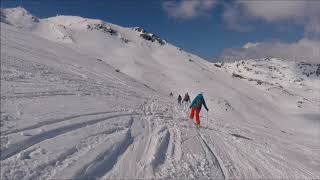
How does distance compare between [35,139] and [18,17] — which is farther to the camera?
[18,17]

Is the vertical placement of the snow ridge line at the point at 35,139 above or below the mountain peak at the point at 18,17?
below

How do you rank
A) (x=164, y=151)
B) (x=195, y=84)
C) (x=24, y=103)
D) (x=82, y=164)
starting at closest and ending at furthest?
(x=82, y=164)
(x=164, y=151)
(x=24, y=103)
(x=195, y=84)

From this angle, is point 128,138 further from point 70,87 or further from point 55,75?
point 55,75

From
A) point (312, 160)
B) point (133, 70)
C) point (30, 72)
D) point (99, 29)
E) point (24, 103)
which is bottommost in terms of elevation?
point (312, 160)

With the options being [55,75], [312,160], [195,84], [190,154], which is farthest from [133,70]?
[190,154]

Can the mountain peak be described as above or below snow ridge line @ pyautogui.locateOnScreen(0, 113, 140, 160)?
above

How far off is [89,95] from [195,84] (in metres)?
73.0

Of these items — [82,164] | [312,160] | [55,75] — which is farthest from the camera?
[55,75]

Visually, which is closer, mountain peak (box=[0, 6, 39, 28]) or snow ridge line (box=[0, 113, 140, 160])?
snow ridge line (box=[0, 113, 140, 160])

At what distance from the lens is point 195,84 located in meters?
94.2

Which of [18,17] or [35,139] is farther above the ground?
[18,17]

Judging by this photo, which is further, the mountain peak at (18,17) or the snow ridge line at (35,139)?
the mountain peak at (18,17)

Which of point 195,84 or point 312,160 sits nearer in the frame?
point 312,160

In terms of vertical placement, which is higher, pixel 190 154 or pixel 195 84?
pixel 195 84
